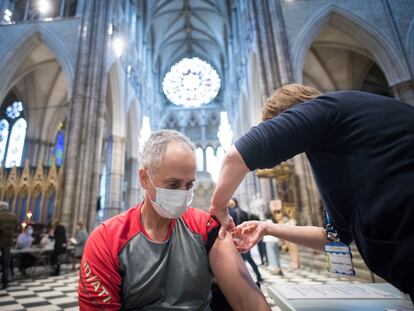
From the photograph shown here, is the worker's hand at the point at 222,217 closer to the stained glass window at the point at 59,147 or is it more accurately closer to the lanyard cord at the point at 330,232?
the lanyard cord at the point at 330,232

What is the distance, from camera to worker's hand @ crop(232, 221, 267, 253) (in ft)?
4.34

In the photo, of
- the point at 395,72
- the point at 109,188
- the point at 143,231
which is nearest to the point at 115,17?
the point at 109,188

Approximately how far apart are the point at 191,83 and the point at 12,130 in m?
18.1

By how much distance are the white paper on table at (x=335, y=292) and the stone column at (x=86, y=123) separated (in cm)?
1038

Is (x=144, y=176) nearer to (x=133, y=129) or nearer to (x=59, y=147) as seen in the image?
(x=59, y=147)

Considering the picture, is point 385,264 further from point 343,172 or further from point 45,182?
point 45,182

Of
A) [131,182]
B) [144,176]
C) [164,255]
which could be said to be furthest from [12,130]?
[164,255]

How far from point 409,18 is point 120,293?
14.4 meters

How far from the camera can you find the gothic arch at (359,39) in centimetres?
1069

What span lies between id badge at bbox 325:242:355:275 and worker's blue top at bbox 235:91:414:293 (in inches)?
18.8

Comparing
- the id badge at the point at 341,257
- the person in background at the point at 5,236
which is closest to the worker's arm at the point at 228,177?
the id badge at the point at 341,257

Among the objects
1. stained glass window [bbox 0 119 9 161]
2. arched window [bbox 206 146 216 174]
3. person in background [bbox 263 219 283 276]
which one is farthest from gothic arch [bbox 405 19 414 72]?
stained glass window [bbox 0 119 9 161]

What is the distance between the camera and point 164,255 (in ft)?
3.87

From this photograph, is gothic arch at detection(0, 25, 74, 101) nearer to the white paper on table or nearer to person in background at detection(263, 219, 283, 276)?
person in background at detection(263, 219, 283, 276)
